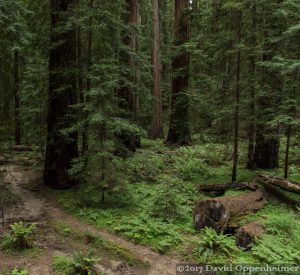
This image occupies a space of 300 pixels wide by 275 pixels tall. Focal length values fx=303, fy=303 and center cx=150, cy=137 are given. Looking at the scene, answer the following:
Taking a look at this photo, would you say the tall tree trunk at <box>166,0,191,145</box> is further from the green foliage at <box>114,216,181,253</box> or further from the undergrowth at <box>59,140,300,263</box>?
the green foliage at <box>114,216,181,253</box>

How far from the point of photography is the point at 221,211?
7.19 m

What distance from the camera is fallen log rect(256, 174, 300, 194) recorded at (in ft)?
27.6

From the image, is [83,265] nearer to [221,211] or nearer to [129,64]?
[221,211]

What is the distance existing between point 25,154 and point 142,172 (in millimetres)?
7173

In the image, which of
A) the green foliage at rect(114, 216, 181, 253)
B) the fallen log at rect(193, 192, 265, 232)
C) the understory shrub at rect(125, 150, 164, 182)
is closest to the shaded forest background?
the understory shrub at rect(125, 150, 164, 182)

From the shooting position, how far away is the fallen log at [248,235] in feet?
21.4

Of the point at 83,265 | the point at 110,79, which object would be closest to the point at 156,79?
the point at 110,79

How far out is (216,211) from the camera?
23.7ft

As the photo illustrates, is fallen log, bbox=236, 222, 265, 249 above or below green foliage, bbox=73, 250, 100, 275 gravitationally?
above

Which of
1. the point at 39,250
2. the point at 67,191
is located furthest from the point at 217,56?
the point at 39,250

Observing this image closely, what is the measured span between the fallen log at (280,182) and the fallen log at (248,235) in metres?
2.20

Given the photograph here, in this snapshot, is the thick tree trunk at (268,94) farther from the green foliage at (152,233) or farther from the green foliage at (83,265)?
the green foliage at (83,265)

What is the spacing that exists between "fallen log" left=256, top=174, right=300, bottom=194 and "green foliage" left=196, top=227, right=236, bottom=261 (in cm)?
284

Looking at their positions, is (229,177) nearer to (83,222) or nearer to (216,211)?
(216,211)
